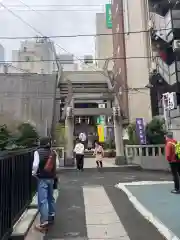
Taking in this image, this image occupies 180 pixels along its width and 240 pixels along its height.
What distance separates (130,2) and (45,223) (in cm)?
3105

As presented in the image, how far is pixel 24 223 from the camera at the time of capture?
5797 mm

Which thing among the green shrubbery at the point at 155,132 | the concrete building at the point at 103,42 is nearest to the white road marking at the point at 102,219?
the green shrubbery at the point at 155,132

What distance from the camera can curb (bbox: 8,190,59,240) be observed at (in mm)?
5066

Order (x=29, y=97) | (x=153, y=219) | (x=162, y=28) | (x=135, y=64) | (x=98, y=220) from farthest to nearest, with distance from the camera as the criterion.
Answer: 1. (x=29, y=97)
2. (x=135, y=64)
3. (x=162, y=28)
4. (x=98, y=220)
5. (x=153, y=219)

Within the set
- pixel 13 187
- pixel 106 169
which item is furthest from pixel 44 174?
pixel 106 169

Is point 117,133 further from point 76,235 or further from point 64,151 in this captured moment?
point 76,235

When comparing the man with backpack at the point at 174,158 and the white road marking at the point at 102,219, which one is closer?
the white road marking at the point at 102,219

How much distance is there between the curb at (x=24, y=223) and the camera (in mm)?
5066

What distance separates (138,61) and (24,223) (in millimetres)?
27816

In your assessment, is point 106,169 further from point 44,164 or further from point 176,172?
point 44,164

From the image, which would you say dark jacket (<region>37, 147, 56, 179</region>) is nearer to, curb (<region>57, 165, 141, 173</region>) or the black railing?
the black railing

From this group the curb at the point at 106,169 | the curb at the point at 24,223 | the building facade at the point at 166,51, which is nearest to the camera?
the curb at the point at 24,223

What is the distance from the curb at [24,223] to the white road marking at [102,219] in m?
1.07

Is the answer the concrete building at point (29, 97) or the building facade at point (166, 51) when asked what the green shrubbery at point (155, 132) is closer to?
the building facade at point (166, 51)
